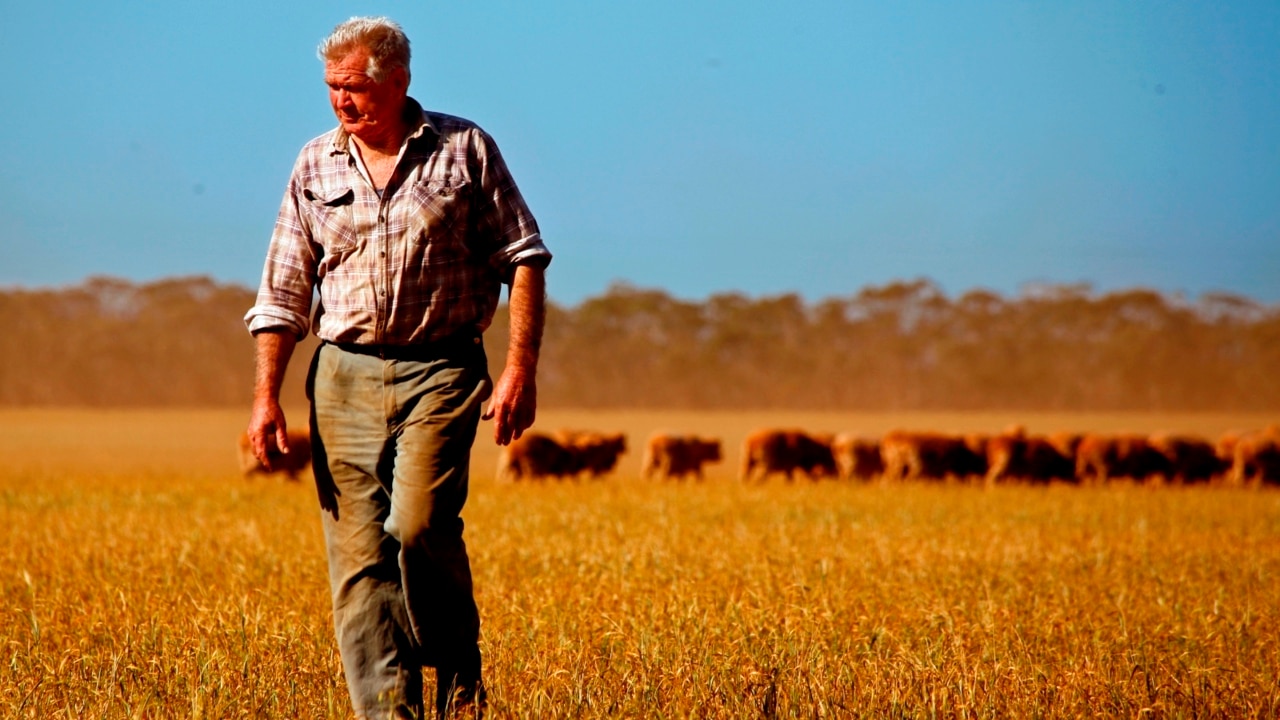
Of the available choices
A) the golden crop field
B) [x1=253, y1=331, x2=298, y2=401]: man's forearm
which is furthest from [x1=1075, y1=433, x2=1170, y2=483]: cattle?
[x1=253, y1=331, x2=298, y2=401]: man's forearm

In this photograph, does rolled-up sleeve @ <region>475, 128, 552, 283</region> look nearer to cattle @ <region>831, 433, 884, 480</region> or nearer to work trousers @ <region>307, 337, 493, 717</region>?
work trousers @ <region>307, 337, 493, 717</region>

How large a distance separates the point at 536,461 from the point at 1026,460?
922 cm

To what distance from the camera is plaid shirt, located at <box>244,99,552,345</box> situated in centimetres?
522

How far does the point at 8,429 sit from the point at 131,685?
210ft

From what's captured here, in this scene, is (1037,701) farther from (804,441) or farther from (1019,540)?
(804,441)

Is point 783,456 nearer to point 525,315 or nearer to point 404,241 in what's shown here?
point 525,315

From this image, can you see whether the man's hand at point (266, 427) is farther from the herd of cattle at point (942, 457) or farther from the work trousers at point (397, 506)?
the herd of cattle at point (942, 457)

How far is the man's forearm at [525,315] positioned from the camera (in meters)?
5.25

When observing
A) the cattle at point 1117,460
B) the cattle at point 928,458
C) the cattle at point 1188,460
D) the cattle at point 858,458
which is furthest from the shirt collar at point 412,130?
the cattle at point 1188,460

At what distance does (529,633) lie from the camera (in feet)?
22.5

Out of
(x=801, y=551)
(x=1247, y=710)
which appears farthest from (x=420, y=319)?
(x=801, y=551)

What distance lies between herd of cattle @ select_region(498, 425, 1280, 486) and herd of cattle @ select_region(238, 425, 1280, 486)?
19 millimetres

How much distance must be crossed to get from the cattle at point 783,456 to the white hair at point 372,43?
21823 millimetres

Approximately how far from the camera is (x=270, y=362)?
5.31 metres
